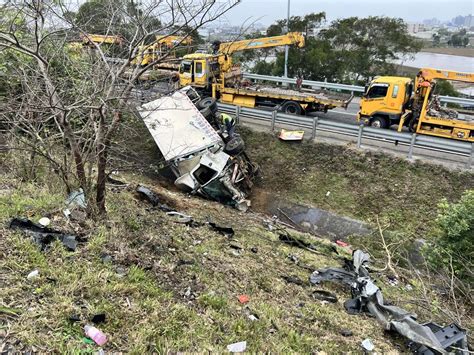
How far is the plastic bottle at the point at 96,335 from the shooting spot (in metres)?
3.37

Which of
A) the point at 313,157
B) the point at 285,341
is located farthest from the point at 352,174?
the point at 285,341

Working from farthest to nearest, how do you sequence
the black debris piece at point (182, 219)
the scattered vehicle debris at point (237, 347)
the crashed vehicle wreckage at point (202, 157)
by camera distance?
the crashed vehicle wreckage at point (202, 157) < the black debris piece at point (182, 219) < the scattered vehicle debris at point (237, 347)

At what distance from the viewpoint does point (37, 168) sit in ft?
26.6

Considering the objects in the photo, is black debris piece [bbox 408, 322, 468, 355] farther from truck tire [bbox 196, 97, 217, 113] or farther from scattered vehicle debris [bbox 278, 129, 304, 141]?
truck tire [bbox 196, 97, 217, 113]

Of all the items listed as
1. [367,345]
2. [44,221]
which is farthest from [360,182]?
[44,221]

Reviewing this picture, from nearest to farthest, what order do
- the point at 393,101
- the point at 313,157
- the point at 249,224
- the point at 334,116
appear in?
the point at 249,224 → the point at 313,157 → the point at 393,101 → the point at 334,116

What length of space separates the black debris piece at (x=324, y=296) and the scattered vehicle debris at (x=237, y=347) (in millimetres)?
2051

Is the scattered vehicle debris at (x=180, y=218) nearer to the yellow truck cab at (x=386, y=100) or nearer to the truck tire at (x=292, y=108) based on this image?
the truck tire at (x=292, y=108)

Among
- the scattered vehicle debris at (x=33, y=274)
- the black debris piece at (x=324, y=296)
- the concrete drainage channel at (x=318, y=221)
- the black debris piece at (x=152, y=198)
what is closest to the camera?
the scattered vehicle debris at (x=33, y=274)

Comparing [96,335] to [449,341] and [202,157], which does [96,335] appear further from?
[202,157]

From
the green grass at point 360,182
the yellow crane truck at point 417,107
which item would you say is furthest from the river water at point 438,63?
the green grass at point 360,182

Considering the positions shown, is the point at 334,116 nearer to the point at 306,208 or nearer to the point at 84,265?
the point at 306,208

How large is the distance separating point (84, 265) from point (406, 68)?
35974 millimetres

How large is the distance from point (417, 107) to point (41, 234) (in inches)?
504
